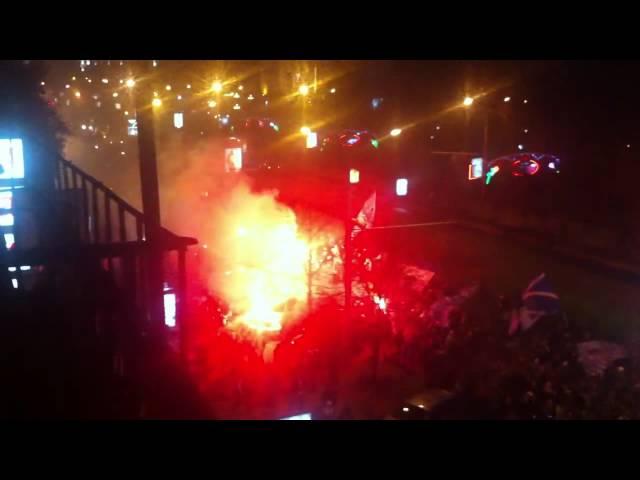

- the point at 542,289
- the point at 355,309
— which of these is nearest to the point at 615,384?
the point at 542,289

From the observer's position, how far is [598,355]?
10.9 meters

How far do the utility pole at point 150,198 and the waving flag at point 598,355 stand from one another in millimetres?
9006

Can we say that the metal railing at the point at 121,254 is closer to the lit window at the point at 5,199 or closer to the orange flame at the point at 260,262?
the lit window at the point at 5,199

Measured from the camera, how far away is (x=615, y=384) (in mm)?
9953

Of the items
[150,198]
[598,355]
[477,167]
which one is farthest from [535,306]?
[150,198]

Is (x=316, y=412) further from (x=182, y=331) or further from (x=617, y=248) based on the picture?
(x=617, y=248)

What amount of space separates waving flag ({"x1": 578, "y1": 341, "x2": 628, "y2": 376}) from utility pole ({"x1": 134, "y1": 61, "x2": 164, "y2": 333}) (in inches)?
355

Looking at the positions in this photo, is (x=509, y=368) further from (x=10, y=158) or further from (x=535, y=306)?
(x=10, y=158)

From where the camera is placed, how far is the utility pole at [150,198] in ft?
17.2

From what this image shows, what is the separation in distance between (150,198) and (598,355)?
31.6 ft

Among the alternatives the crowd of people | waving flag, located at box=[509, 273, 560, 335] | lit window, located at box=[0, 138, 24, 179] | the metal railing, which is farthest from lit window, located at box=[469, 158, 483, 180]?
lit window, located at box=[0, 138, 24, 179]

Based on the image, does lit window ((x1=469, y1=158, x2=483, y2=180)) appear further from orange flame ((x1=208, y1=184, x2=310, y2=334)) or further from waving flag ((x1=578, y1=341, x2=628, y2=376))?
orange flame ((x1=208, y1=184, x2=310, y2=334))

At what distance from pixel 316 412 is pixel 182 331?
644 centimetres
